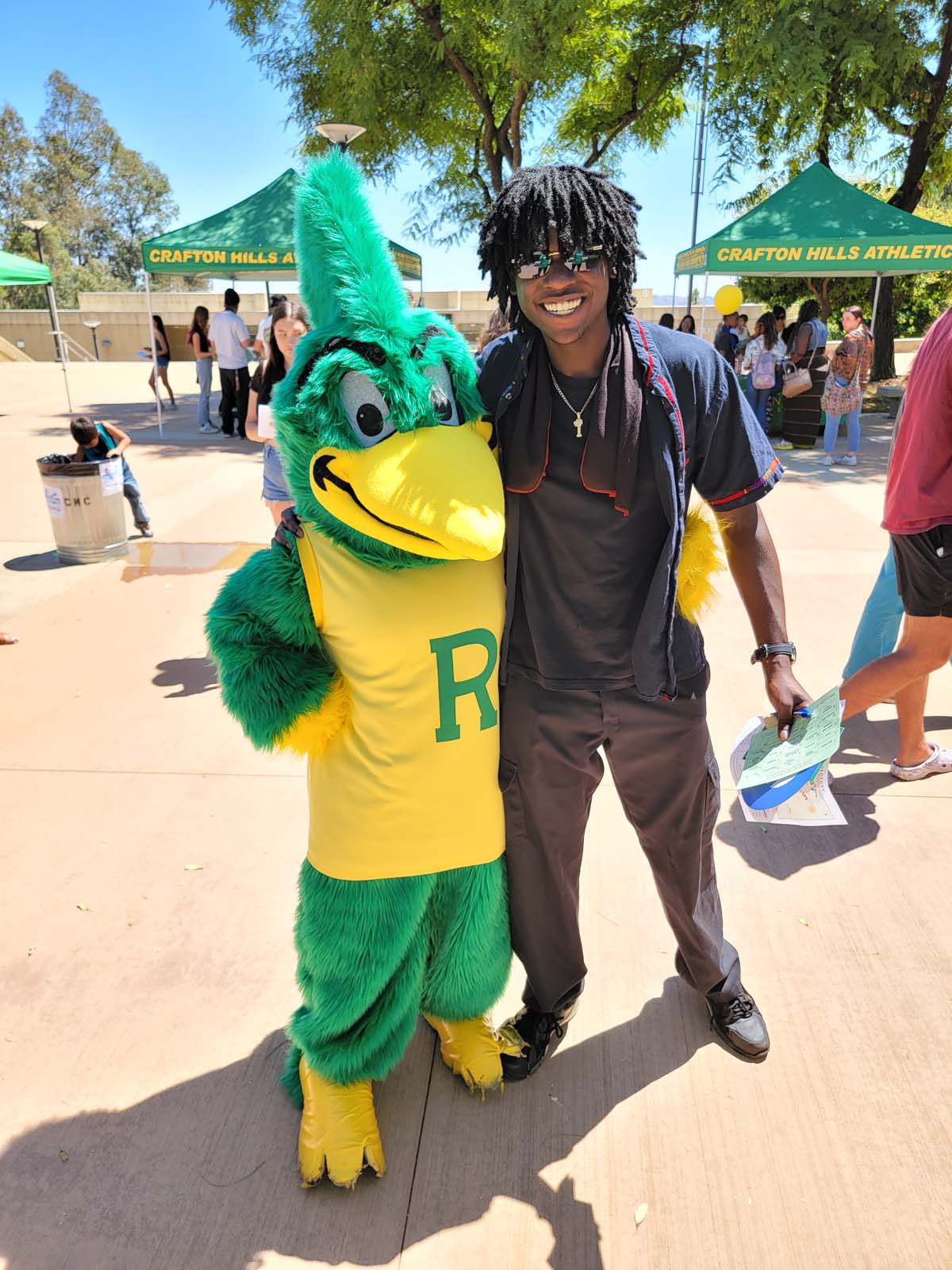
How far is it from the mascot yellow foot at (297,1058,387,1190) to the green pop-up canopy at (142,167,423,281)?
414 inches

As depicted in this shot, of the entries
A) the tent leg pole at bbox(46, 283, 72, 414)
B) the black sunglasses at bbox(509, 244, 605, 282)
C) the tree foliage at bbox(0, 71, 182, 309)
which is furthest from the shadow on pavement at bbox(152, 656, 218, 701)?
the tree foliage at bbox(0, 71, 182, 309)

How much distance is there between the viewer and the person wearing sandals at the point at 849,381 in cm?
946

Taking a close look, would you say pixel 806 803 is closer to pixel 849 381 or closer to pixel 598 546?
pixel 598 546

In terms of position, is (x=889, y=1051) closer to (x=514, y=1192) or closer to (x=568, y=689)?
(x=514, y=1192)

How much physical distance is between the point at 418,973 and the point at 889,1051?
4.09ft

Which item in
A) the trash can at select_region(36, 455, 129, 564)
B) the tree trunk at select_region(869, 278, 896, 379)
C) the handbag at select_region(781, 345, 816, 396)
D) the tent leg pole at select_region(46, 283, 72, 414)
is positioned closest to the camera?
the trash can at select_region(36, 455, 129, 564)

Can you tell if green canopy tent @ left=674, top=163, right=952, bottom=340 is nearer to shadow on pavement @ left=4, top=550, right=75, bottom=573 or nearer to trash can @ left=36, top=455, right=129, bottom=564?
trash can @ left=36, top=455, right=129, bottom=564

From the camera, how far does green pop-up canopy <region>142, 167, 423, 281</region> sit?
11.1 meters

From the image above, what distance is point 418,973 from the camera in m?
2.01

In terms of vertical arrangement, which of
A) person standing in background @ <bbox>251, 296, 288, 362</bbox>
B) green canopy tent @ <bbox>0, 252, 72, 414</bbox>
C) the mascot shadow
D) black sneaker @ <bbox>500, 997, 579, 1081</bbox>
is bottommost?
the mascot shadow

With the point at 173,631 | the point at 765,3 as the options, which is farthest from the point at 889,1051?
the point at 765,3

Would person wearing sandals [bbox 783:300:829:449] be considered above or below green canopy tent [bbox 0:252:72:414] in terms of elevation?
below

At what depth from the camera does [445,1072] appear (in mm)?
2246

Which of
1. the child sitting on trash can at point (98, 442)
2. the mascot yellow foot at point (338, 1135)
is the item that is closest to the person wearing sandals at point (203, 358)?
the child sitting on trash can at point (98, 442)
